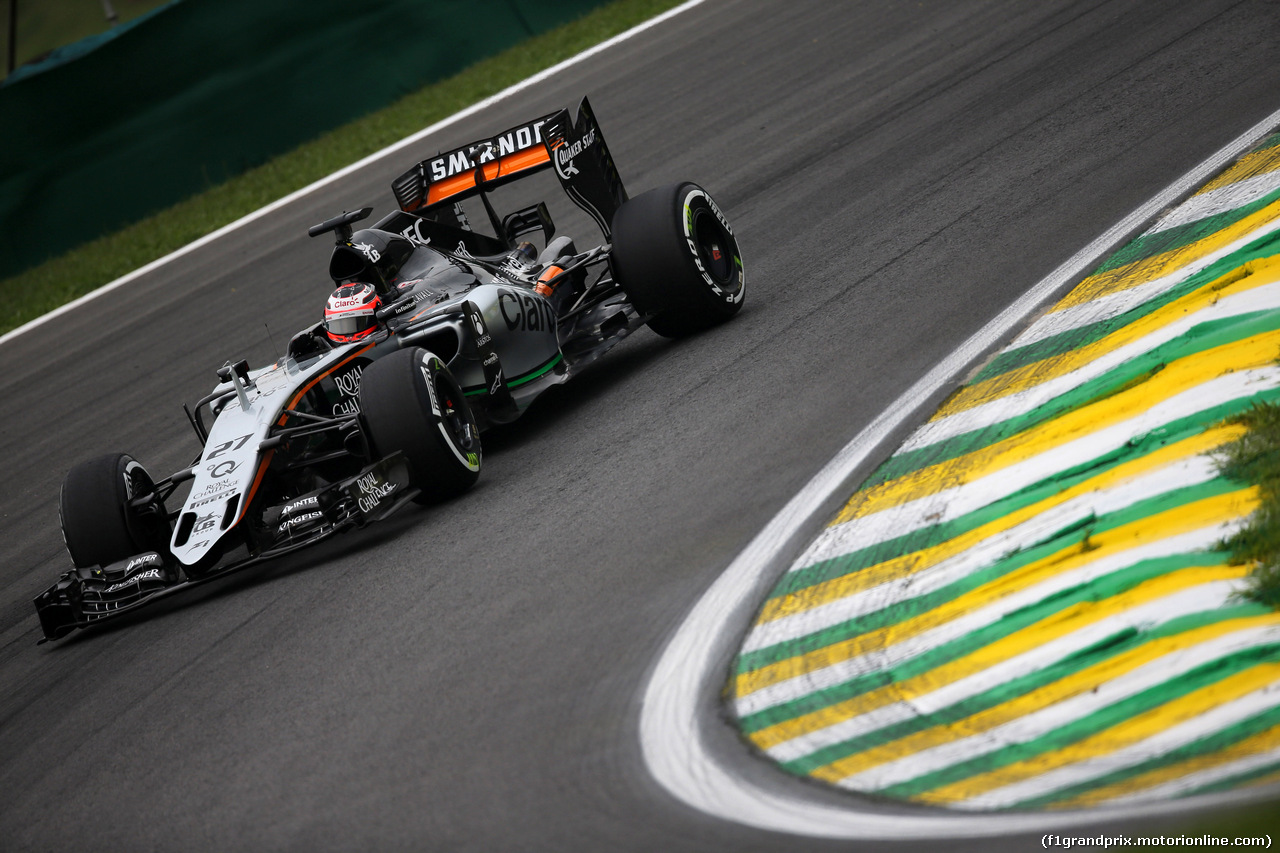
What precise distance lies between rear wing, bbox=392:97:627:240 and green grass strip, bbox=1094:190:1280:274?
114 inches

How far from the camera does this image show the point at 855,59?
13.0 m

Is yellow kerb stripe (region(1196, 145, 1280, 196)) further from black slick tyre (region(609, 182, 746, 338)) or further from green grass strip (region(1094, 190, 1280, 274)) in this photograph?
black slick tyre (region(609, 182, 746, 338))

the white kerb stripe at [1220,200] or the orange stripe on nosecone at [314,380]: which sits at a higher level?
the orange stripe on nosecone at [314,380]

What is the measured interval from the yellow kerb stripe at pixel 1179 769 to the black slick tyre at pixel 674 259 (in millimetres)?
4755

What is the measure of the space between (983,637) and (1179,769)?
34.0 inches

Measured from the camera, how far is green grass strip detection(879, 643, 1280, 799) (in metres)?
3.25

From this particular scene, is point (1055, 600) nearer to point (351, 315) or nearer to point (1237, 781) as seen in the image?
point (1237, 781)

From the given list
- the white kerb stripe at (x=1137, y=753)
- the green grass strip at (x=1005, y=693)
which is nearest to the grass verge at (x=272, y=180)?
the green grass strip at (x=1005, y=693)

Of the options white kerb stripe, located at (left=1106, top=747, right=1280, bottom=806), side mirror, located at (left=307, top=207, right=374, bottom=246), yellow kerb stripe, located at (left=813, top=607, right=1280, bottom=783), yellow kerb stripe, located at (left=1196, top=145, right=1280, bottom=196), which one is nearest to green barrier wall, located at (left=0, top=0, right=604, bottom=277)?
side mirror, located at (left=307, top=207, right=374, bottom=246)

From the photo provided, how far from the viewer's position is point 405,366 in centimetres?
622

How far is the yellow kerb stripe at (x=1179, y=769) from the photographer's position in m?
2.96

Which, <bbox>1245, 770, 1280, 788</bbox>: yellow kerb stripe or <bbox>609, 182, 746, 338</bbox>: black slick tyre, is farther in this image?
<bbox>609, 182, 746, 338</bbox>: black slick tyre

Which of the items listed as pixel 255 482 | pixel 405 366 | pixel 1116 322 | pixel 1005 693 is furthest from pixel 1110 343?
pixel 255 482

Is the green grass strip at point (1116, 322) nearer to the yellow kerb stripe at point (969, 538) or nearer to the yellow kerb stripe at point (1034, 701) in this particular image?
the yellow kerb stripe at point (969, 538)
